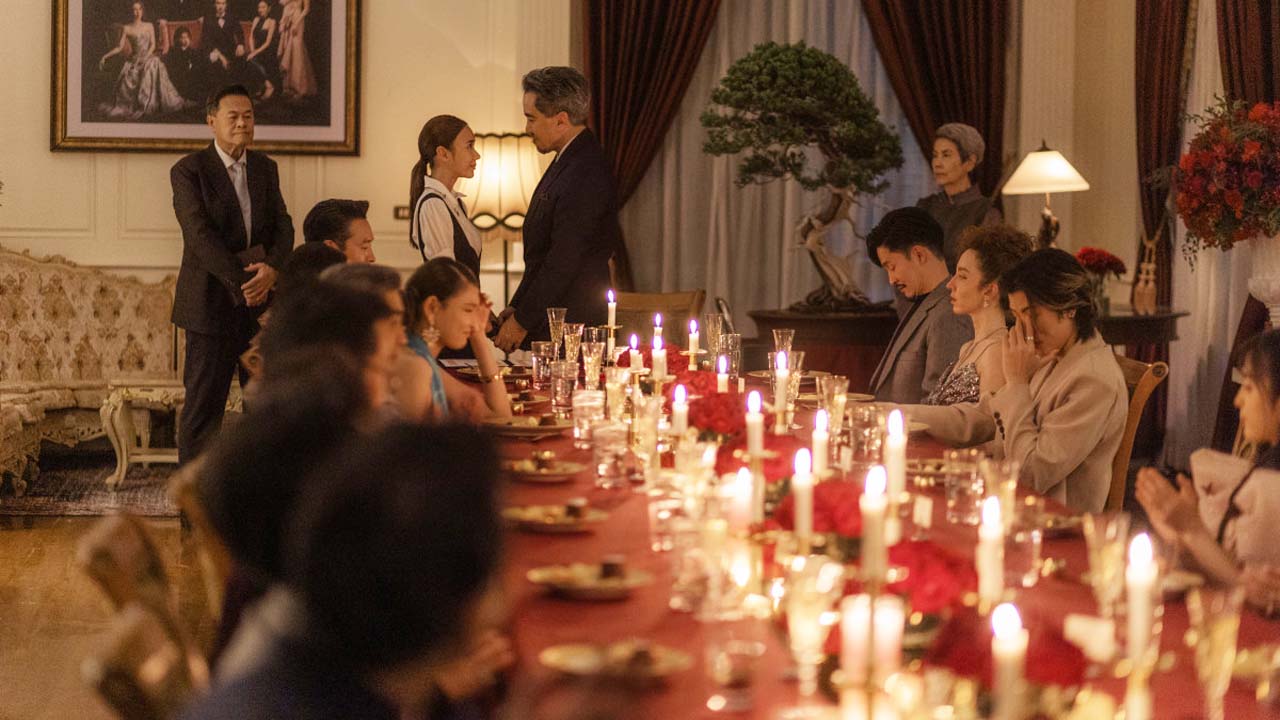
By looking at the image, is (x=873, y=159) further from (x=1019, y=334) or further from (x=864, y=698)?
(x=864, y=698)

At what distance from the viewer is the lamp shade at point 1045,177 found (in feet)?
22.7

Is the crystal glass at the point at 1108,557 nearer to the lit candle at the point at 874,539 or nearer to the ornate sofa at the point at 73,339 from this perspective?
the lit candle at the point at 874,539

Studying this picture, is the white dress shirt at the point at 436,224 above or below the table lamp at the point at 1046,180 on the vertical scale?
below

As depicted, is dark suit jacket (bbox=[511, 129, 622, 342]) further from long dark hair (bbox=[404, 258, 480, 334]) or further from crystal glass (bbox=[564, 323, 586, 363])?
long dark hair (bbox=[404, 258, 480, 334])

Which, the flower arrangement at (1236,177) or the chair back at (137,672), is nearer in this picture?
the chair back at (137,672)

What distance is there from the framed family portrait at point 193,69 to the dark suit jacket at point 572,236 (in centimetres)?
285

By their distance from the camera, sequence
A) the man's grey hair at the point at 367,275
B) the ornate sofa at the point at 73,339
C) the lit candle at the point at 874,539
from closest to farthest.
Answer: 1. the lit candle at the point at 874,539
2. the man's grey hair at the point at 367,275
3. the ornate sofa at the point at 73,339

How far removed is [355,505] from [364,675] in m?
0.18

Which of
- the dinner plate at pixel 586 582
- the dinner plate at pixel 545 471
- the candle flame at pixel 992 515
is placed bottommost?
the dinner plate at pixel 586 582

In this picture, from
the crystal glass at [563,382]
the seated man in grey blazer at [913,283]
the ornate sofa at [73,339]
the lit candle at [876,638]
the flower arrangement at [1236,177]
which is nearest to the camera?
the lit candle at [876,638]

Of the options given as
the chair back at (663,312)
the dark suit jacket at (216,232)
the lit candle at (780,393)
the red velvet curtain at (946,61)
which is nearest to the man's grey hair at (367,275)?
the lit candle at (780,393)

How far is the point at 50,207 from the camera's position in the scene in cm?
788

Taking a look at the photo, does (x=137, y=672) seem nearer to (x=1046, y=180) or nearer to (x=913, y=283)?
(x=913, y=283)

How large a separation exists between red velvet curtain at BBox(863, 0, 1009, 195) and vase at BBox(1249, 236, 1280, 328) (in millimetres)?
2274
